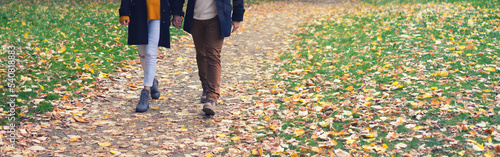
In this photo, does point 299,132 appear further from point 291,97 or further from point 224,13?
point 224,13

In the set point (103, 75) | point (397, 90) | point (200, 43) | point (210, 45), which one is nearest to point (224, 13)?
point (210, 45)

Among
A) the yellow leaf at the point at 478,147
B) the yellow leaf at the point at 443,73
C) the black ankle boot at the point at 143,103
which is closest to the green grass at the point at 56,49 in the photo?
the black ankle boot at the point at 143,103

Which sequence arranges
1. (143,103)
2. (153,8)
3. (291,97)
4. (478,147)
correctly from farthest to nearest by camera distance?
1. (291,97)
2. (143,103)
3. (153,8)
4. (478,147)

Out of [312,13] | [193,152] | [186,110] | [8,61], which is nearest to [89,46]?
[8,61]

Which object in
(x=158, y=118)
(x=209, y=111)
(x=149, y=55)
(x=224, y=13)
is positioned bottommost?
(x=158, y=118)

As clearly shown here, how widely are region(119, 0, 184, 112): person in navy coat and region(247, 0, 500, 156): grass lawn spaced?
156 centimetres

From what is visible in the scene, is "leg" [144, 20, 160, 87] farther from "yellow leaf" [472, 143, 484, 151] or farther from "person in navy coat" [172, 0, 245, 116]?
"yellow leaf" [472, 143, 484, 151]

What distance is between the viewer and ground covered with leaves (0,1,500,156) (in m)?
4.02

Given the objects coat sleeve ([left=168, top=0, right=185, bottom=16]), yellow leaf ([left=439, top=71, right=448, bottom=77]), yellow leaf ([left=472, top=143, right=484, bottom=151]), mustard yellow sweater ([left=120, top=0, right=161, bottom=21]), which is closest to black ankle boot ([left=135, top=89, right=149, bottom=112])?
mustard yellow sweater ([left=120, top=0, right=161, bottom=21])

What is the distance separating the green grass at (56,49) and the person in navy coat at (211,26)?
75.0 inches

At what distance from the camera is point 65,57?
7.02 meters

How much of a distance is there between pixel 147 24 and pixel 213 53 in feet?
2.77

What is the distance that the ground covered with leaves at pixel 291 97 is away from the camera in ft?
→ 13.2

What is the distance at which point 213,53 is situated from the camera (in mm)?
4902
